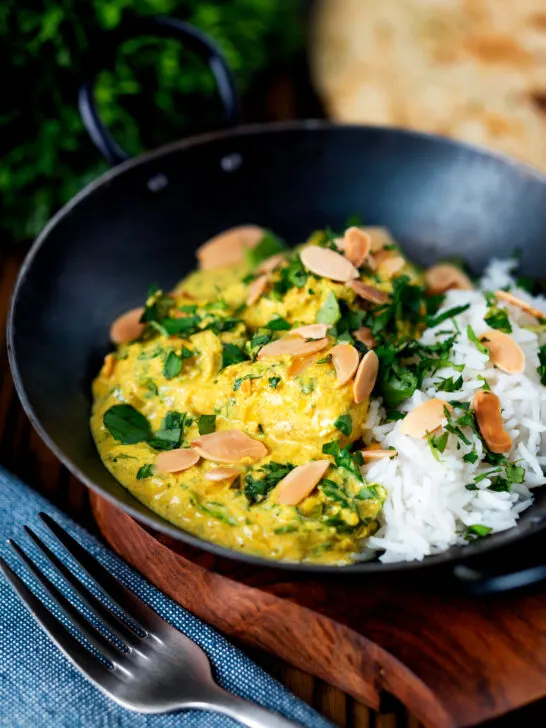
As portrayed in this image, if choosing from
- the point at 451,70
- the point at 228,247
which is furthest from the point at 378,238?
the point at 451,70

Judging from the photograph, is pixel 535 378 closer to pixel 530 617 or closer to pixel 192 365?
pixel 530 617

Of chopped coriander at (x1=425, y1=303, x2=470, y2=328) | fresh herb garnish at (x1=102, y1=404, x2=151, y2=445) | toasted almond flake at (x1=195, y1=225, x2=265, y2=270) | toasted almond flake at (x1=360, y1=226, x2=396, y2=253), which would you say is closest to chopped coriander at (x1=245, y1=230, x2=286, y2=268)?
toasted almond flake at (x1=195, y1=225, x2=265, y2=270)

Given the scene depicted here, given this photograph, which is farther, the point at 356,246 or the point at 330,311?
the point at 356,246

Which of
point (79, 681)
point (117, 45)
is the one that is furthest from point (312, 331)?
point (117, 45)

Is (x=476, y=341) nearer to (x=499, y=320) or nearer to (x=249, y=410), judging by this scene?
(x=499, y=320)

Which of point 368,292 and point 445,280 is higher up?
point 368,292

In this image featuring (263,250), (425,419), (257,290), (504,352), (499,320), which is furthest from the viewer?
(263,250)

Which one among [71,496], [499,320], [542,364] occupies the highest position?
[499,320]

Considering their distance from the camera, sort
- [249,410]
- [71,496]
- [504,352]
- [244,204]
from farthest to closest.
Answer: [244,204] < [71,496] < [504,352] < [249,410]
